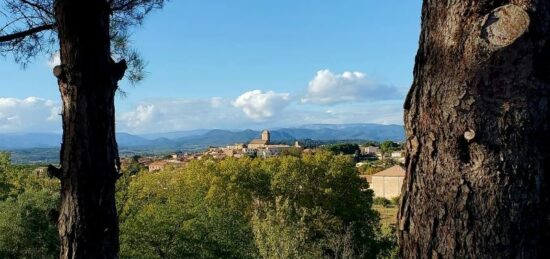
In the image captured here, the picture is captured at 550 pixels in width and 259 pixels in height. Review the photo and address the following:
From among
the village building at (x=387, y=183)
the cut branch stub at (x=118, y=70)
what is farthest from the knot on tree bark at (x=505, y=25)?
the village building at (x=387, y=183)

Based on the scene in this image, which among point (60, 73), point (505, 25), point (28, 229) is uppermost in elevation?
point (60, 73)

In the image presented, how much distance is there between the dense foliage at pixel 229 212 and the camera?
1544 cm

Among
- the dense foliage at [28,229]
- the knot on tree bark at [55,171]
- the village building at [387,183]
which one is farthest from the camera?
the village building at [387,183]

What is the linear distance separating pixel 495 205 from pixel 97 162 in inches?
126

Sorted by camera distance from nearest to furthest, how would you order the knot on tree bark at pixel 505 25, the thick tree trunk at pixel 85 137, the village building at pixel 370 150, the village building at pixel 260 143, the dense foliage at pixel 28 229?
the knot on tree bark at pixel 505 25, the thick tree trunk at pixel 85 137, the dense foliage at pixel 28 229, the village building at pixel 370 150, the village building at pixel 260 143

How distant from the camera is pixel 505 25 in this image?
173 cm

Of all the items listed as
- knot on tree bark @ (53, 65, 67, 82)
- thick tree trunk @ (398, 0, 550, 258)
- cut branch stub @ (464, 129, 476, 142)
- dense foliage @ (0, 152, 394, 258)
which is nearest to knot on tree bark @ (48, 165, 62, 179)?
knot on tree bark @ (53, 65, 67, 82)

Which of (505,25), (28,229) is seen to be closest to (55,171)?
(505,25)

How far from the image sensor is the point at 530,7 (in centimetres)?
173

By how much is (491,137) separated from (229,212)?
71.7 feet

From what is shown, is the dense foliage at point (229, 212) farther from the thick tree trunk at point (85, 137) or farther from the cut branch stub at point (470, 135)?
the cut branch stub at point (470, 135)

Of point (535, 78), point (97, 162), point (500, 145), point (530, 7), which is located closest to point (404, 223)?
point (500, 145)

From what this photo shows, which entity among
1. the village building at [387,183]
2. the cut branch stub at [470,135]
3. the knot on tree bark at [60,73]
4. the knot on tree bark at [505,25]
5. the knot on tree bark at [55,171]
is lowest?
the village building at [387,183]

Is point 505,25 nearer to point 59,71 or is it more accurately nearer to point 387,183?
point 59,71
